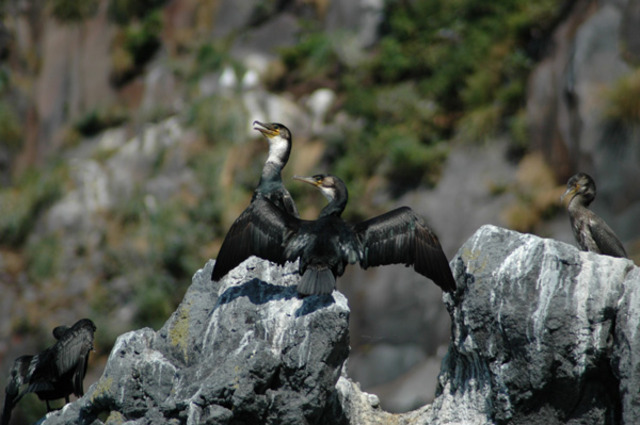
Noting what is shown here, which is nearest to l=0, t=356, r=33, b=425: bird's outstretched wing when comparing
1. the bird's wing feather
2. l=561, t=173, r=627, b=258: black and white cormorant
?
the bird's wing feather

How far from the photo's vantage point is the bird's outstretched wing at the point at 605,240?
687 cm

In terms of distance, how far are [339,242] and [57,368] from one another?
92.0 inches

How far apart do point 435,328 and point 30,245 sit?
317 inches

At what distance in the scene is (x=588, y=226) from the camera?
282 inches

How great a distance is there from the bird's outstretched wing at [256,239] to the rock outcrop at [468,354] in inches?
9.3

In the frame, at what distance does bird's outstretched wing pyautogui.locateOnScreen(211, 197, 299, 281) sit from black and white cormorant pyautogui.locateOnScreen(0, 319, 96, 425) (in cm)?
139

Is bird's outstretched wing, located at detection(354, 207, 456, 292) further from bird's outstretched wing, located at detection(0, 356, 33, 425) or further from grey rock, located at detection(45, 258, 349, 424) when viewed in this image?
bird's outstretched wing, located at detection(0, 356, 33, 425)

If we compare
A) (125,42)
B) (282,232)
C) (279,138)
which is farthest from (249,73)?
(282,232)

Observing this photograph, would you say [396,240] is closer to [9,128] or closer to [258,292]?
[258,292]

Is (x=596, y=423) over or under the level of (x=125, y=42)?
under

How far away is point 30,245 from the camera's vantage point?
53.4ft

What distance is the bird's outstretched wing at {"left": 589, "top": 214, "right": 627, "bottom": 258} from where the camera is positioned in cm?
687

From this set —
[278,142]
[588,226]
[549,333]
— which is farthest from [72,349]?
[588,226]

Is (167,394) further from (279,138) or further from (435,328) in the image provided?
(435,328)
